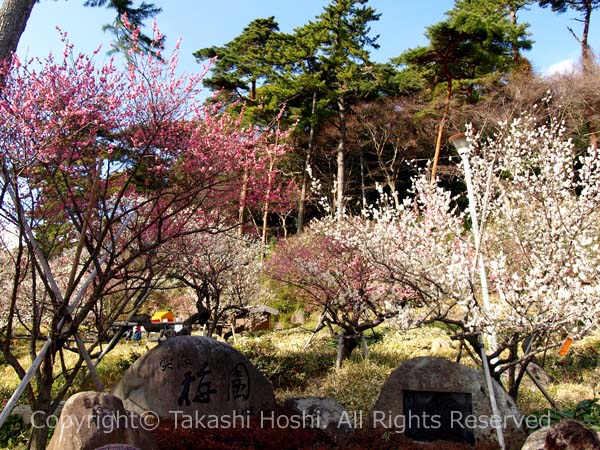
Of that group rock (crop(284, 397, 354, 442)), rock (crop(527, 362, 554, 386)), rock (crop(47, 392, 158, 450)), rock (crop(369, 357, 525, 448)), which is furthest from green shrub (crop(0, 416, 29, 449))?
rock (crop(527, 362, 554, 386))

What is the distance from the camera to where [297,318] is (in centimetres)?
1794

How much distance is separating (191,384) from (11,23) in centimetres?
502

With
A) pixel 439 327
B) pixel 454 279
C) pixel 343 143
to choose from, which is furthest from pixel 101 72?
pixel 343 143

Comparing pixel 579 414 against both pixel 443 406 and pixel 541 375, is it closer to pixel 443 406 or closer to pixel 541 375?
pixel 443 406

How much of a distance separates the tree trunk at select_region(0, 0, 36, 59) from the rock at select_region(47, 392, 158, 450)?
4.11m

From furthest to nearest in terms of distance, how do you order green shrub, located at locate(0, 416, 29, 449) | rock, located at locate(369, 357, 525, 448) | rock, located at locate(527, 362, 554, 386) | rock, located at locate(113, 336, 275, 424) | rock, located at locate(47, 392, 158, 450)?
rock, located at locate(527, 362, 554, 386) < green shrub, located at locate(0, 416, 29, 449) < rock, located at locate(113, 336, 275, 424) < rock, located at locate(369, 357, 525, 448) < rock, located at locate(47, 392, 158, 450)

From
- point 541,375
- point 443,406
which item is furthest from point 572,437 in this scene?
point 541,375

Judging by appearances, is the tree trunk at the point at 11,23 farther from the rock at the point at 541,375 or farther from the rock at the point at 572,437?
the rock at the point at 541,375

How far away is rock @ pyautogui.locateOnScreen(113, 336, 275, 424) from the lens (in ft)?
19.7

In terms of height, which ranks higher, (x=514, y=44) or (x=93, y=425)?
(x=514, y=44)

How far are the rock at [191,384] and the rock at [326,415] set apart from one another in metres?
0.60

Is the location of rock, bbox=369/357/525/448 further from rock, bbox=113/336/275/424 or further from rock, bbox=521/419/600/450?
rock, bbox=521/419/600/450

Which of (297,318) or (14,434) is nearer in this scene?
(14,434)

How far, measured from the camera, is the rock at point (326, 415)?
227 inches
